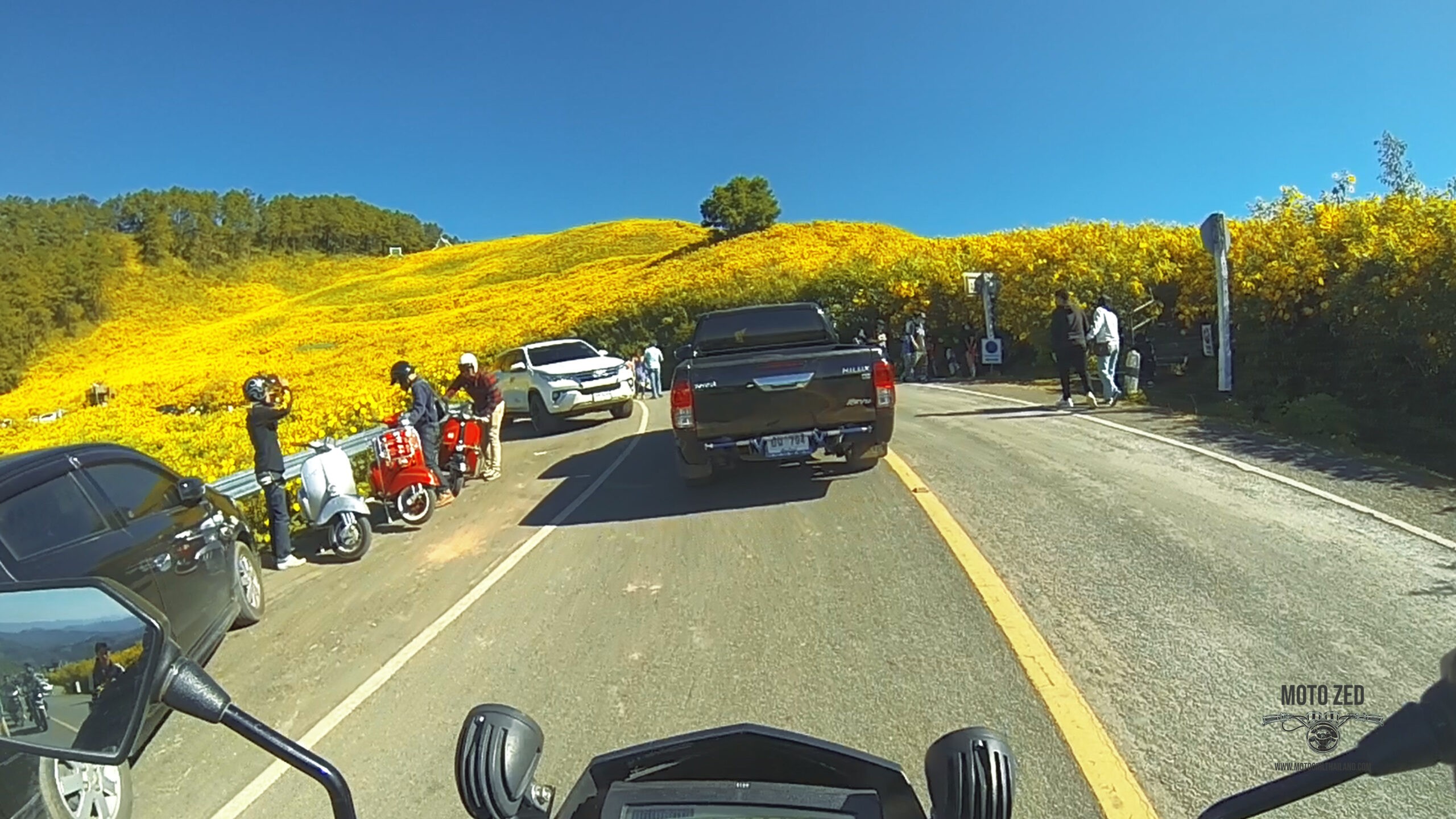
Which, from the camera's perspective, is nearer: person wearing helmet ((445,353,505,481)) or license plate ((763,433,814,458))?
license plate ((763,433,814,458))

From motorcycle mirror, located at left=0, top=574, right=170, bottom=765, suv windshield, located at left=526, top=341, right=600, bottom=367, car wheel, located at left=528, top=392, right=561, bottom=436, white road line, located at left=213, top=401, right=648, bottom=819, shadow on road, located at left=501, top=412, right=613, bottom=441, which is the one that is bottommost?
white road line, located at left=213, top=401, right=648, bottom=819

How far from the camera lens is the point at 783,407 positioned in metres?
8.52

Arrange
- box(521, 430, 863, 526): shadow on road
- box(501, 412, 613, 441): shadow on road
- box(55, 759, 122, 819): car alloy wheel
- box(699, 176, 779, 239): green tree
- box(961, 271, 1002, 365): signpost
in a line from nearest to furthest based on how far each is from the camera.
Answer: box(55, 759, 122, 819): car alloy wheel, box(521, 430, 863, 526): shadow on road, box(501, 412, 613, 441): shadow on road, box(961, 271, 1002, 365): signpost, box(699, 176, 779, 239): green tree

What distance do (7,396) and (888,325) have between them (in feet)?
161

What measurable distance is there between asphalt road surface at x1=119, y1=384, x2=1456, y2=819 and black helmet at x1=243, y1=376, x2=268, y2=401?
1.63 m

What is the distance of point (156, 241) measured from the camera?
94.6 meters

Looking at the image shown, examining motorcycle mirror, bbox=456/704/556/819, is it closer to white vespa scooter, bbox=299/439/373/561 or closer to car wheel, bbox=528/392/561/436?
white vespa scooter, bbox=299/439/373/561

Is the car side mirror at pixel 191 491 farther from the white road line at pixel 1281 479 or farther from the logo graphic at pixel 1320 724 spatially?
the white road line at pixel 1281 479

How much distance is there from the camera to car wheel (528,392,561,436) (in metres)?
17.0

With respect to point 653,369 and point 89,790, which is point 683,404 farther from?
point 653,369

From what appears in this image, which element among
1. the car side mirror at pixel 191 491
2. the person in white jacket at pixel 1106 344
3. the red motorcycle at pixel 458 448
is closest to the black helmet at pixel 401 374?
the red motorcycle at pixel 458 448

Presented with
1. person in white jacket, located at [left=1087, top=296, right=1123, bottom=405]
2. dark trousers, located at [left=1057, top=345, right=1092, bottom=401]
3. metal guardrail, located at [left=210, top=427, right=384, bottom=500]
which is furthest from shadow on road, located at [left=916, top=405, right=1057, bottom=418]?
metal guardrail, located at [left=210, top=427, right=384, bottom=500]

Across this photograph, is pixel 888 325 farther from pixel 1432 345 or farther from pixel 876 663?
pixel 876 663

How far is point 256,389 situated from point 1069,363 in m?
10.6
